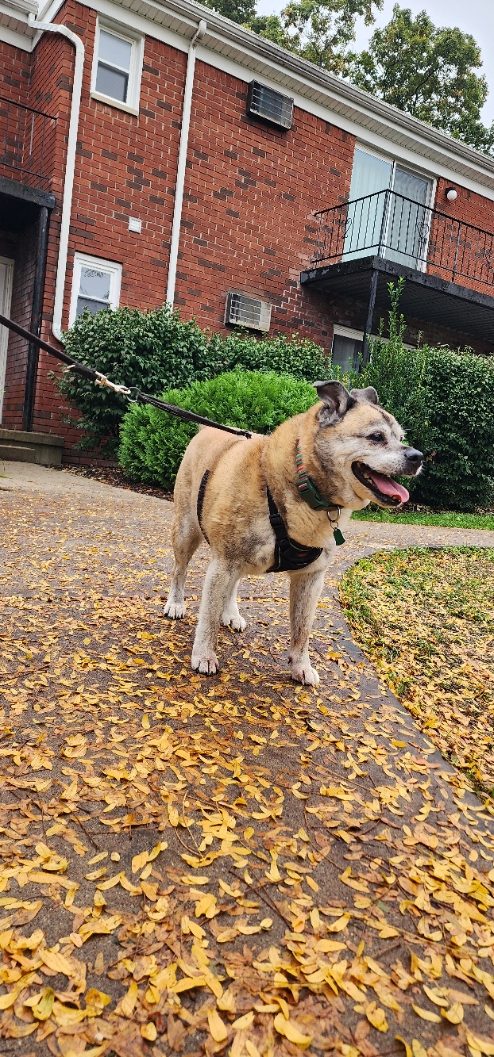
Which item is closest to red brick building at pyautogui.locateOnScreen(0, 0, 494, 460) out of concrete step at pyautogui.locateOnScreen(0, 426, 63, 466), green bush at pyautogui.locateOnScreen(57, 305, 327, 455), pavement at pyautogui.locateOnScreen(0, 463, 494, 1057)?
concrete step at pyautogui.locateOnScreen(0, 426, 63, 466)

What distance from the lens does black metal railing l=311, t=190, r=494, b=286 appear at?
47.4 feet

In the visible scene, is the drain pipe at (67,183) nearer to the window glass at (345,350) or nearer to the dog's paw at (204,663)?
the window glass at (345,350)

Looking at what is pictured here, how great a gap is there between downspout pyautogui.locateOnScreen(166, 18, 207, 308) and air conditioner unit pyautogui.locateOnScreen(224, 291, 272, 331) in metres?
1.25

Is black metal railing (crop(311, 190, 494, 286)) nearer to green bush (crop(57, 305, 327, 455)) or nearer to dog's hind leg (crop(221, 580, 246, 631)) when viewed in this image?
green bush (crop(57, 305, 327, 455))

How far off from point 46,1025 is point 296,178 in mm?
15163

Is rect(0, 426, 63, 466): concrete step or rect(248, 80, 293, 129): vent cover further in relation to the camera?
rect(248, 80, 293, 129): vent cover

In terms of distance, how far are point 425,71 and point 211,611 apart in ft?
97.8

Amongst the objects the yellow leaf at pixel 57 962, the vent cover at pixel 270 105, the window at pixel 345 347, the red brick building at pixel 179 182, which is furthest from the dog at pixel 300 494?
the window at pixel 345 347

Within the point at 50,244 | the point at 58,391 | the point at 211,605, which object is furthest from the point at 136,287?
the point at 211,605

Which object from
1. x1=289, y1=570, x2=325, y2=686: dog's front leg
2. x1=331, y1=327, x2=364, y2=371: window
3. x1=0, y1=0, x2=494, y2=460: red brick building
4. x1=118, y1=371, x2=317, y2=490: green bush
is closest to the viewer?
x1=289, y1=570, x2=325, y2=686: dog's front leg

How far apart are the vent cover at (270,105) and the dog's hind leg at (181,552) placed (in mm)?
12426

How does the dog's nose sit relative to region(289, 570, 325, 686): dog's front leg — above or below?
above

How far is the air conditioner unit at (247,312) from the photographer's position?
1312 cm

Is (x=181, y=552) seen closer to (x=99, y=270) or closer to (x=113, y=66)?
(x=99, y=270)
